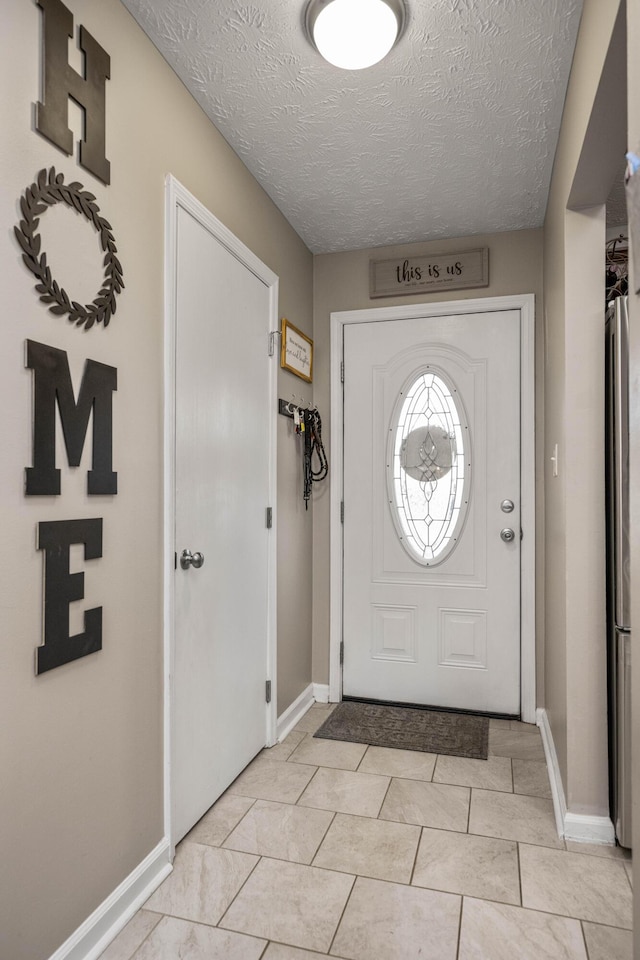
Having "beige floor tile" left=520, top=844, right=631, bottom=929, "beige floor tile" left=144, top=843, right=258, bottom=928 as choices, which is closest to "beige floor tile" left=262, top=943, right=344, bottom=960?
"beige floor tile" left=144, top=843, right=258, bottom=928

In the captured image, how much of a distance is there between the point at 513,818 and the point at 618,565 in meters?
0.99

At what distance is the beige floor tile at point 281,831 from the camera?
1.95 metres

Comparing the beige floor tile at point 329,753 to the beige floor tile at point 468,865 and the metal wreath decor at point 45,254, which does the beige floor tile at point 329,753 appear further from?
the metal wreath decor at point 45,254

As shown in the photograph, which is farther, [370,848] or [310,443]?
[310,443]

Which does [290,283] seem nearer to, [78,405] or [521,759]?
[78,405]

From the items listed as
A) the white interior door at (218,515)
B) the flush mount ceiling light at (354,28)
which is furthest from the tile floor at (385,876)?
the flush mount ceiling light at (354,28)

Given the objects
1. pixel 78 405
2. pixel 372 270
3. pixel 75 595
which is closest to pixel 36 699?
pixel 75 595

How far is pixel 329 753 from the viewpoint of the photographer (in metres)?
2.68

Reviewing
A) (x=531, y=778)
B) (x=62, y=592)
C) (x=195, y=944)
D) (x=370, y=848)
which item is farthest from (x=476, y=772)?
(x=62, y=592)

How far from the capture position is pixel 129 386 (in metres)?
1.71

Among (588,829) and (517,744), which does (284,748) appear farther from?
(588,829)

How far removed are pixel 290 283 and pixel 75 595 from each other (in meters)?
2.07

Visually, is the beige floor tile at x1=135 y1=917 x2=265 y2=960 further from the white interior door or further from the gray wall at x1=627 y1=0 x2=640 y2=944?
the gray wall at x1=627 y1=0 x2=640 y2=944

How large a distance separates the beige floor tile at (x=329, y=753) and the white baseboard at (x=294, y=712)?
0.38 ft
